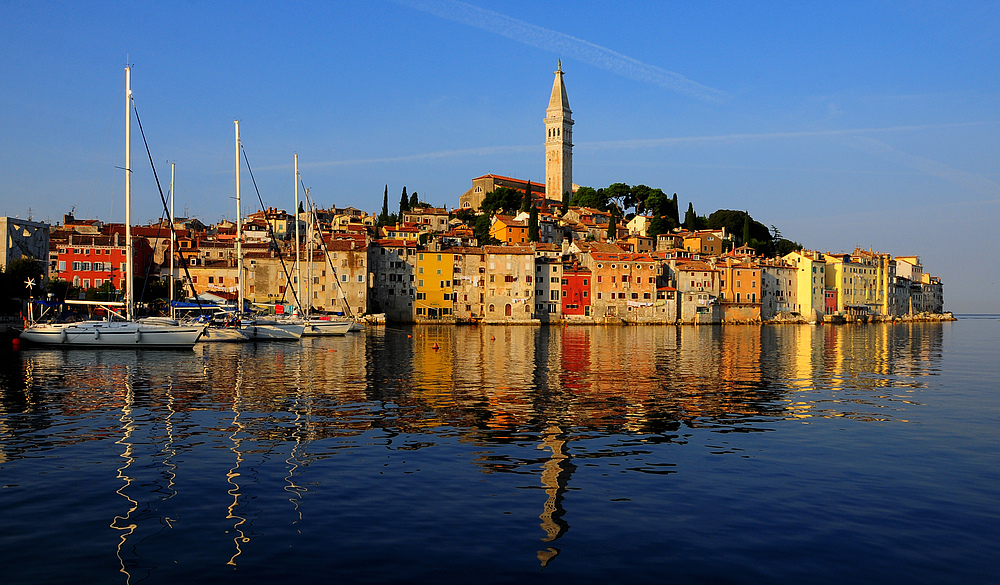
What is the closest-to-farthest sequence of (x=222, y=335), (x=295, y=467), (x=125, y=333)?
(x=295, y=467) → (x=125, y=333) → (x=222, y=335)

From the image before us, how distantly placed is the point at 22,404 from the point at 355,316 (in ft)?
211

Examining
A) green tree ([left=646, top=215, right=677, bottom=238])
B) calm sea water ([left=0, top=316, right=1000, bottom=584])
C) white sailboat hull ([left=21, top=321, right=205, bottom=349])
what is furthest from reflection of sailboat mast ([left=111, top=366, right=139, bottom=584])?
green tree ([left=646, top=215, right=677, bottom=238])

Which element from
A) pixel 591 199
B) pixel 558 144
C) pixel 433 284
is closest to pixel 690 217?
pixel 591 199

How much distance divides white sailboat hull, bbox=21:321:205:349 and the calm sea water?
49.6 ft

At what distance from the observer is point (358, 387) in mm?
25984

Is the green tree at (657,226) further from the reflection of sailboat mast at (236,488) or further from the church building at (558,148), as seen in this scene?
the reflection of sailboat mast at (236,488)

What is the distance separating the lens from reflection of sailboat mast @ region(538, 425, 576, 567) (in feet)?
32.1

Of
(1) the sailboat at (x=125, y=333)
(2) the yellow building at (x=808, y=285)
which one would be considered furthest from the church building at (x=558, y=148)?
(1) the sailboat at (x=125, y=333)

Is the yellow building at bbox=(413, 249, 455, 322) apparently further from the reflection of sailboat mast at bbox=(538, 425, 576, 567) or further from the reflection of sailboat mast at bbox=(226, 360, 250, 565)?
the reflection of sailboat mast at bbox=(538, 425, 576, 567)

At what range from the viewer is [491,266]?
95312 millimetres

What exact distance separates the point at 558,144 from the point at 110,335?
13610cm

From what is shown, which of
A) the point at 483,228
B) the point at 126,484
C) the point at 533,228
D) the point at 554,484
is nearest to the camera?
the point at 126,484

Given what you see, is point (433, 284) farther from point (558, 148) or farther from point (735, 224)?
point (558, 148)

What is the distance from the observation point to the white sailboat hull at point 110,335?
40.7m
